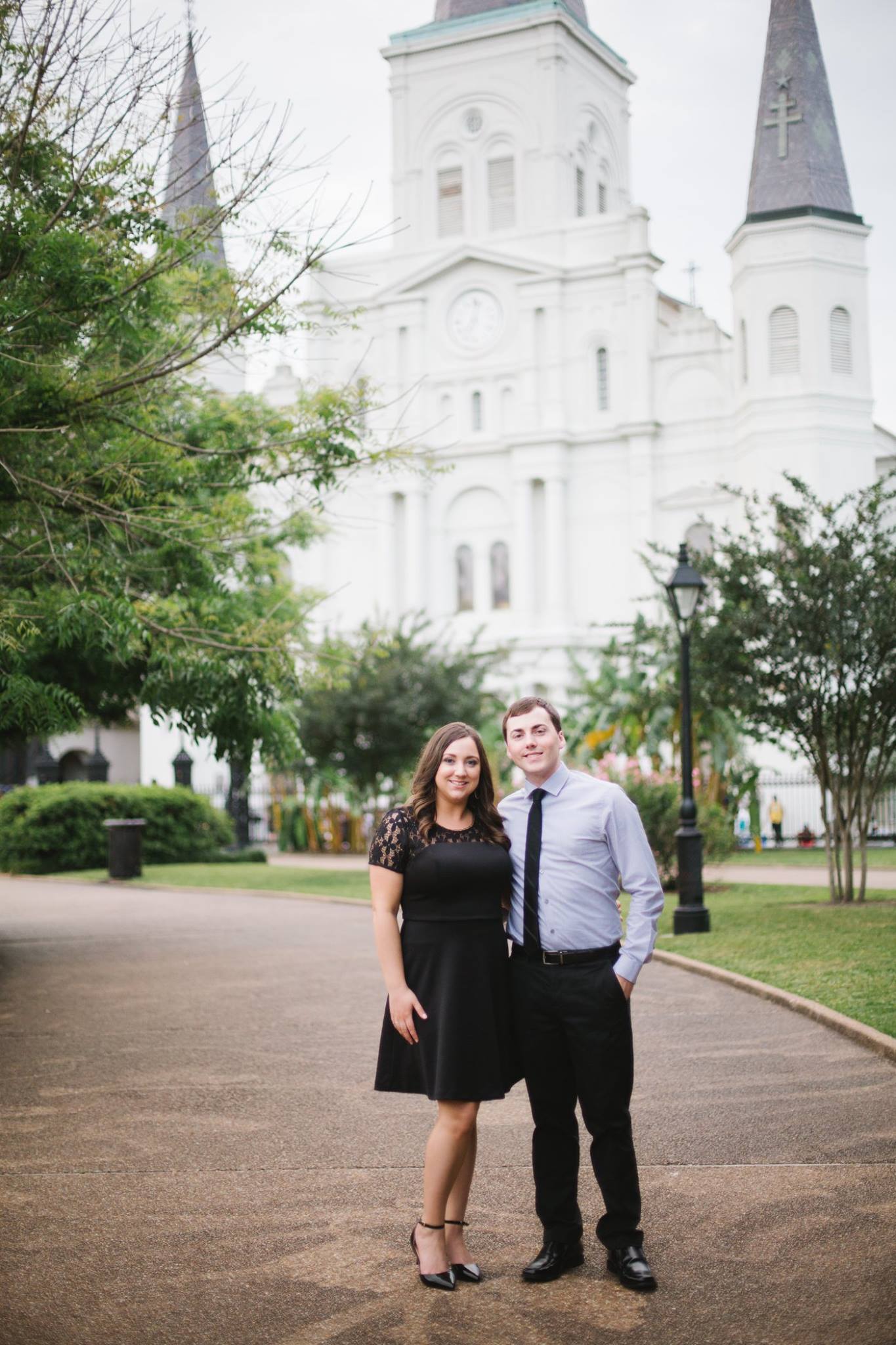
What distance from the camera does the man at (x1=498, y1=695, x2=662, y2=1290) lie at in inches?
189

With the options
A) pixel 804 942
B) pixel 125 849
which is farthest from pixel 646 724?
pixel 804 942

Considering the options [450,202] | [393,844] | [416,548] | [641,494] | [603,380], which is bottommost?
[393,844]

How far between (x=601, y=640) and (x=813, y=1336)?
1716 inches

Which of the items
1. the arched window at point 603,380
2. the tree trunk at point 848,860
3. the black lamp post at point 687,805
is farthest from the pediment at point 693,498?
the black lamp post at point 687,805

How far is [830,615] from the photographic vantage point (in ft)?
51.7

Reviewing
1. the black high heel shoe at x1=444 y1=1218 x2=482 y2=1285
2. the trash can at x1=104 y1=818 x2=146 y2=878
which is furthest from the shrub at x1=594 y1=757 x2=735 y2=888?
the black high heel shoe at x1=444 y1=1218 x2=482 y2=1285

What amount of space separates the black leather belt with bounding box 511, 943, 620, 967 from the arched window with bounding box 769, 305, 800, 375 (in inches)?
1652

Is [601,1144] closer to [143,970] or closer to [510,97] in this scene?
[143,970]

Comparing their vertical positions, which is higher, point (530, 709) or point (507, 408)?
point (507, 408)

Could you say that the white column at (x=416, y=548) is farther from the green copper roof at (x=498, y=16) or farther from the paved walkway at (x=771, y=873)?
Result: the paved walkway at (x=771, y=873)

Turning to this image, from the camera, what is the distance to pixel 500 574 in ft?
165

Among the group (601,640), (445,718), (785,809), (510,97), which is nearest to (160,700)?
(445,718)

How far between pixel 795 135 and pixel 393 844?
4408 cm

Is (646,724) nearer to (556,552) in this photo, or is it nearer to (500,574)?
(556,552)
